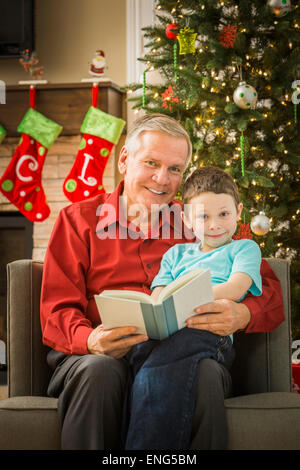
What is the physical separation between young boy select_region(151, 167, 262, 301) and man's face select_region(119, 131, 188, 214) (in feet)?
0.31

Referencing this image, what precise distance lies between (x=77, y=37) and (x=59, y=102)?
0.61m

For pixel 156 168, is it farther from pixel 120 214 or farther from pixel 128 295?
pixel 128 295

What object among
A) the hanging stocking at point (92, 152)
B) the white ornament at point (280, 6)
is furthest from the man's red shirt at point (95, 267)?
the hanging stocking at point (92, 152)

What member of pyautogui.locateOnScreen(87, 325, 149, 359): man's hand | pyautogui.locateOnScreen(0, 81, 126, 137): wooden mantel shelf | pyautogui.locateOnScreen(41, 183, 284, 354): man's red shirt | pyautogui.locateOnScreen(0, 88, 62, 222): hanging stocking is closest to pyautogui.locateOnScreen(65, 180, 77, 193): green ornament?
pyautogui.locateOnScreen(0, 88, 62, 222): hanging stocking

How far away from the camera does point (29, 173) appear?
11.3 feet

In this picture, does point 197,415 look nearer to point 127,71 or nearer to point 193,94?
point 193,94

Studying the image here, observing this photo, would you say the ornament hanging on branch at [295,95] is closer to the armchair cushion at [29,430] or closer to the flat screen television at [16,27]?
the flat screen television at [16,27]

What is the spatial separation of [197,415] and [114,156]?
2.65 metres

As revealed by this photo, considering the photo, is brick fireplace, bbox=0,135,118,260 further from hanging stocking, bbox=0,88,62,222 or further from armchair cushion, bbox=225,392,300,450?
armchair cushion, bbox=225,392,300,450

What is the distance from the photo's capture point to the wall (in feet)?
12.0

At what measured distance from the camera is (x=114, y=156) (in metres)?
3.59

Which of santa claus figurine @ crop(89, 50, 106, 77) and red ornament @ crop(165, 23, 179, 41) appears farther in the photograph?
santa claus figurine @ crop(89, 50, 106, 77)

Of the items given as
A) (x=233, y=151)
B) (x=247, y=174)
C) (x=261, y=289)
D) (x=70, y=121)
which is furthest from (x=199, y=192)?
(x=70, y=121)

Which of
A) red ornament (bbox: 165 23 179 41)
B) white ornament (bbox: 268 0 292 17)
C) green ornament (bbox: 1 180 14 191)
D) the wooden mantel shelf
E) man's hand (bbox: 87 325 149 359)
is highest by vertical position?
white ornament (bbox: 268 0 292 17)
